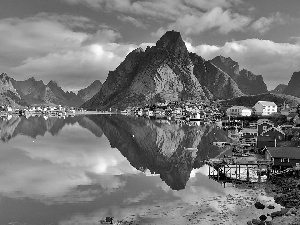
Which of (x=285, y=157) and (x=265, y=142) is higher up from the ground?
(x=265, y=142)

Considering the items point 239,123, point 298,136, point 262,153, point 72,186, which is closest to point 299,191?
point 262,153

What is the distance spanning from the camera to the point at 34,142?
409 feet

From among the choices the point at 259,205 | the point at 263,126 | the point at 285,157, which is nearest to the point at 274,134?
the point at 263,126

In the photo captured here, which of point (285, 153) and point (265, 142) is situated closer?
point (285, 153)

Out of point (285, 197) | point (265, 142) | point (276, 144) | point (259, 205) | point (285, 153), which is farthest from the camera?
point (265, 142)

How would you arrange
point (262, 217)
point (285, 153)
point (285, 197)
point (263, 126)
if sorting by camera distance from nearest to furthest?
point (262, 217), point (285, 197), point (285, 153), point (263, 126)

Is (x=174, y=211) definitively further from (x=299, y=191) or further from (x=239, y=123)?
(x=239, y=123)

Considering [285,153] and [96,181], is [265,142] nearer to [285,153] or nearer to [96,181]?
[285,153]

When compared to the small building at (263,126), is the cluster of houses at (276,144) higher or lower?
lower

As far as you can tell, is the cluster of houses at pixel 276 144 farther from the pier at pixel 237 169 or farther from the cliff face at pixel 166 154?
the cliff face at pixel 166 154

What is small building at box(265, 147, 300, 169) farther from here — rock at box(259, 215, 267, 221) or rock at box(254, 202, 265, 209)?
rock at box(259, 215, 267, 221)

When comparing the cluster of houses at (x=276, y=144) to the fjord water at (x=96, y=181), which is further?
the cluster of houses at (x=276, y=144)

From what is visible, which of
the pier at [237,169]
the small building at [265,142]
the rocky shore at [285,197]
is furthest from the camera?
the small building at [265,142]

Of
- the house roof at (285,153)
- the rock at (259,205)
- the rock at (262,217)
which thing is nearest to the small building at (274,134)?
the house roof at (285,153)
